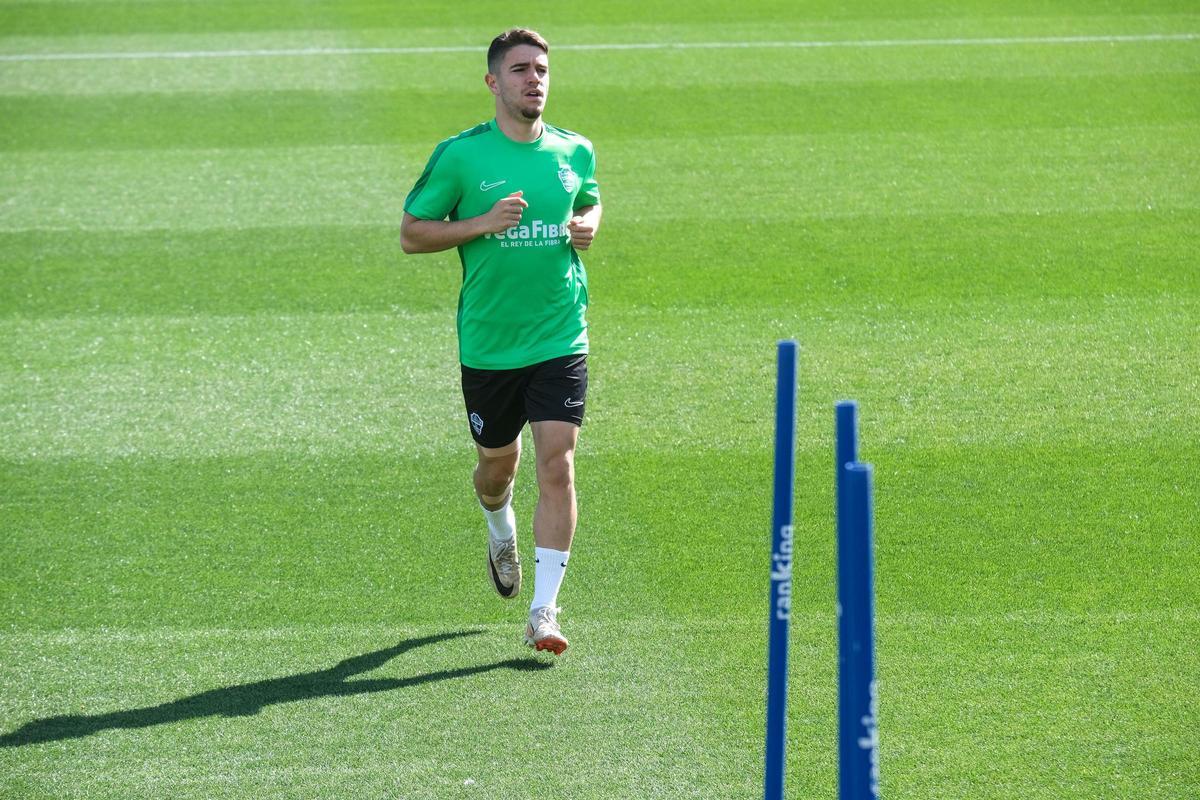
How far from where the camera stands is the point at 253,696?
211 inches

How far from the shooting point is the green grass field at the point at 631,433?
5098mm

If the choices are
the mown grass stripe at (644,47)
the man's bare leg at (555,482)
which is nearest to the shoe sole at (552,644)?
the man's bare leg at (555,482)

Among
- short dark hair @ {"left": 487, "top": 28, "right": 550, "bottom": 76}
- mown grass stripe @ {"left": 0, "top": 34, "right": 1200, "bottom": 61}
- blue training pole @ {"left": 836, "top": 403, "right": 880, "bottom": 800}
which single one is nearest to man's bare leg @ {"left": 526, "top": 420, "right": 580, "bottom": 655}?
short dark hair @ {"left": 487, "top": 28, "right": 550, "bottom": 76}

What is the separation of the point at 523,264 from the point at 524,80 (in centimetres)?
70

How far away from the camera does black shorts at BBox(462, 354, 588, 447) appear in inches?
227

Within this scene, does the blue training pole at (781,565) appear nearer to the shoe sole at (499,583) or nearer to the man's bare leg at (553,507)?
the man's bare leg at (553,507)

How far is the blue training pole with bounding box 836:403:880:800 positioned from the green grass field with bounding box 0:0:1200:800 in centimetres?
187

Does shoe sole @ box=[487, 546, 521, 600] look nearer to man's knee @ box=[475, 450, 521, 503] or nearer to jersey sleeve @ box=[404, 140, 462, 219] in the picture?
man's knee @ box=[475, 450, 521, 503]

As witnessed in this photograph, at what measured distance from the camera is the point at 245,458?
7496 millimetres

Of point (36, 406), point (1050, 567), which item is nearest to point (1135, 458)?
point (1050, 567)

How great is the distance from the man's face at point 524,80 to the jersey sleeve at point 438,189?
1.01ft

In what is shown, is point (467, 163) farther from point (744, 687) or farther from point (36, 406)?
point (36, 406)

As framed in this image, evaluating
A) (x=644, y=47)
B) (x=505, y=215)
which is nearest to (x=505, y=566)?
(x=505, y=215)

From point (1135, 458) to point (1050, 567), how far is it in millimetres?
1333
